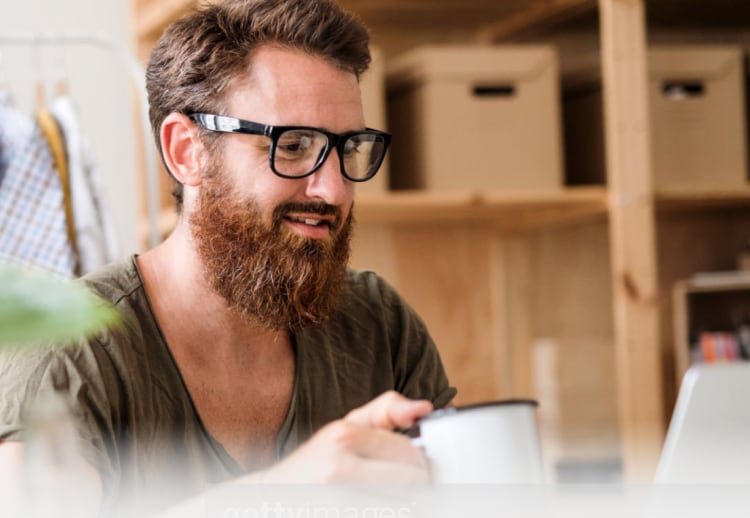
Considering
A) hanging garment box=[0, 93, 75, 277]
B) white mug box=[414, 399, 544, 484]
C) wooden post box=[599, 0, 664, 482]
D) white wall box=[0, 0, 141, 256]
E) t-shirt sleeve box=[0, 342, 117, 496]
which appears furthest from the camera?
white wall box=[0, 0, 141, 256]

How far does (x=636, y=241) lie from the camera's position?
196cm

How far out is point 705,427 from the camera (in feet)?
2.21

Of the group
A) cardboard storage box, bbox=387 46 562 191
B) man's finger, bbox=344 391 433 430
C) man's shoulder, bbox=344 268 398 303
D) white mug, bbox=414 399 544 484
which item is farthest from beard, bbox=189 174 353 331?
cardboard storage box, bbox=387 46 562 191

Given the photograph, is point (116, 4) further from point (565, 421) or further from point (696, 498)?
point (696, 498)

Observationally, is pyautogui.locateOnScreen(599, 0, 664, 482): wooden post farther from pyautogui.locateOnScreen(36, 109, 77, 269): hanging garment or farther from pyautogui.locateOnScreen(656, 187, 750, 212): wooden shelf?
pyautogui.locateOnScreen(36, 109, 77, 269): hanging garment

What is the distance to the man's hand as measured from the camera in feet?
2.06

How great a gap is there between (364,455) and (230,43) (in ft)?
2.25

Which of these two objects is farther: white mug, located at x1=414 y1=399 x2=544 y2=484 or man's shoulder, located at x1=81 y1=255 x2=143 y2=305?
man's shoulder, located at x1=81 y1=255 x2=143 y2=305

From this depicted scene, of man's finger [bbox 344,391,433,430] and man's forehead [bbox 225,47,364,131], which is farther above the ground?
man's forehead [bbox 225,47,364,131]

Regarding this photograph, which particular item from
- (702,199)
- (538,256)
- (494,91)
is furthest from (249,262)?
(538,256)

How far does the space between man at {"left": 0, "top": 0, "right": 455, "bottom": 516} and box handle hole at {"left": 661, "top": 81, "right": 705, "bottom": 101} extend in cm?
103

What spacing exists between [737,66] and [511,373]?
801 millimetres

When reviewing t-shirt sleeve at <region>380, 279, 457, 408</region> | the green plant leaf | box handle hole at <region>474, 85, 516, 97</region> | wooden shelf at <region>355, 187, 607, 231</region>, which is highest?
box handle hole at <region>474, 85, 516, 97</region>

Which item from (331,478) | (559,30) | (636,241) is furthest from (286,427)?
(559,30)
